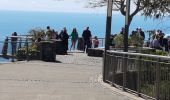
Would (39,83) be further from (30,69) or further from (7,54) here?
(7,54)

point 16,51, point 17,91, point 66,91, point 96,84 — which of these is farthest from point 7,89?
point 16,51

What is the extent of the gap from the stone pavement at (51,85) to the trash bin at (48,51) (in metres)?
4.12

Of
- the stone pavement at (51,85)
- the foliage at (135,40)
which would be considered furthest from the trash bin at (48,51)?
the foliage at (135,40)

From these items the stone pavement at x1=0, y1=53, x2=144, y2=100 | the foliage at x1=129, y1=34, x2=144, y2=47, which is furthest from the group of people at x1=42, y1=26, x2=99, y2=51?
the stone pavement at x1=0, y1=53, x2=144, y2=100

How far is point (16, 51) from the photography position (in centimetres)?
2997

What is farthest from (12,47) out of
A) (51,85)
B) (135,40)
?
(51,85)

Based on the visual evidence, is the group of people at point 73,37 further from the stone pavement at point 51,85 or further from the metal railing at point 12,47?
the stone pavement at point 51,85

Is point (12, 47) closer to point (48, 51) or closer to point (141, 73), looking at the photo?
point (48, 51)

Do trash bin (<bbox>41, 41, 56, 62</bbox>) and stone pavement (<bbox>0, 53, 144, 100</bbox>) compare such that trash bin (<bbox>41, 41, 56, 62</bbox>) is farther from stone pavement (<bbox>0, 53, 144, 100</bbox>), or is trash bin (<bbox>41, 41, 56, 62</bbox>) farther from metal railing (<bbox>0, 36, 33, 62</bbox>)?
stone pavement (<bbox>0, 53, 144, 100</bbox>)

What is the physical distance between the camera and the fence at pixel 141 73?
42.2 feet

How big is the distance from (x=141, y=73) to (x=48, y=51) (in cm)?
1472

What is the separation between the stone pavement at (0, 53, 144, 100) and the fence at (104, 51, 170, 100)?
1.25 ft

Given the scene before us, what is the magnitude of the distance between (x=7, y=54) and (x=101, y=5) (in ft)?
43.3

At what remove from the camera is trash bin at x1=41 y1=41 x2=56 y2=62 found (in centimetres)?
2897
